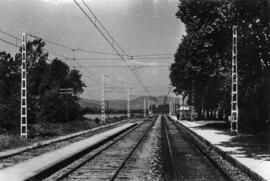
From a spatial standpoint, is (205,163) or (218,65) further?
(218,65)

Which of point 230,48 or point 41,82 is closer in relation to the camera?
point 230,48

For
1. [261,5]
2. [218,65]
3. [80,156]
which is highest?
[261,5]

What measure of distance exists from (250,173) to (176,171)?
90.0 inches

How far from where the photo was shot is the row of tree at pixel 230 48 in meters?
33.2

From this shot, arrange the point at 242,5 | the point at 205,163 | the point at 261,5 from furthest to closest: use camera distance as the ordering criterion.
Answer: the point at 242,5 → the point at 261,5 → the point at 205,163

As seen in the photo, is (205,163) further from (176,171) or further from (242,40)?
(242,40)

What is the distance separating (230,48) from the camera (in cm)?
3853

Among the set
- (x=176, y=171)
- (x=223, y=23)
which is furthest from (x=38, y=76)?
(x=176, y=171)

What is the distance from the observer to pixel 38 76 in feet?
240

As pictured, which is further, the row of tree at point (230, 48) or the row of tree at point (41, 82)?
the row of tree at point (41, 82)

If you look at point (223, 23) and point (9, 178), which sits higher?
point (223, 23)

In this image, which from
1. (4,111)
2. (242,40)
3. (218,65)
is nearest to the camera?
(242,40)

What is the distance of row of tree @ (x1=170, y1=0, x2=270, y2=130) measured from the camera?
109 ft

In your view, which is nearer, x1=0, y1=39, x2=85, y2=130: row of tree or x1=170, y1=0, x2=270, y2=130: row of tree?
x1=170, y1=0, x2=270, y2=130: row of tree
